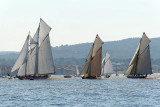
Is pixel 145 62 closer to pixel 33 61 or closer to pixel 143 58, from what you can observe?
pixel 143 58

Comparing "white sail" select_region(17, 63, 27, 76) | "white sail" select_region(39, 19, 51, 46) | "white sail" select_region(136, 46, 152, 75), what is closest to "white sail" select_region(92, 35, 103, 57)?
"white sail" select_region(136, 46, 152, 75)

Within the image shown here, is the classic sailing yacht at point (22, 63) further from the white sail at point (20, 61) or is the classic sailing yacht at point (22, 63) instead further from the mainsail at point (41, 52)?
the mainsail at point (41, 52)

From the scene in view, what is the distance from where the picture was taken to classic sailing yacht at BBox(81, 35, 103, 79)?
453 feet

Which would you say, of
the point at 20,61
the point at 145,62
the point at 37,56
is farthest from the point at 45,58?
the point at 145,62

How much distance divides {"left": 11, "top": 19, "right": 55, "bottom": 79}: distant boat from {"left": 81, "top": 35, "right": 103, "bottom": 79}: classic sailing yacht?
12026mm

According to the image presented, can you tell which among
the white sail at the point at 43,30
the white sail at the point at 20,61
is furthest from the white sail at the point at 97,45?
the white sail at the point at 20,61

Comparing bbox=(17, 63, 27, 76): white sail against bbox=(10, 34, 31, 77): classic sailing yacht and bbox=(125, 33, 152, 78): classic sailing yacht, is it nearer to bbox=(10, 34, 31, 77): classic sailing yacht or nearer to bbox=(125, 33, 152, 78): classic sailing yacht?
bbox=(10, 34, 31, 77): classic sailing yacht

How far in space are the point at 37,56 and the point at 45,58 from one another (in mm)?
2595

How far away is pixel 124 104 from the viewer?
5778cm

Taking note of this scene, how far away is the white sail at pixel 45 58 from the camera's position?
131 metres

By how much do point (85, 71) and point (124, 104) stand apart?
8368 centimetres

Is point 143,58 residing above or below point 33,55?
below

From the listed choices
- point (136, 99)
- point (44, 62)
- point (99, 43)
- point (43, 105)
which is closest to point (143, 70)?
point (99, 43)

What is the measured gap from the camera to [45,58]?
13100cm
